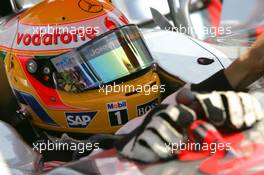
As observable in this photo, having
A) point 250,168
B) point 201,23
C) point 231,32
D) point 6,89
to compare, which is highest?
point 250,168

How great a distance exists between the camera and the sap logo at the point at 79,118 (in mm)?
1179

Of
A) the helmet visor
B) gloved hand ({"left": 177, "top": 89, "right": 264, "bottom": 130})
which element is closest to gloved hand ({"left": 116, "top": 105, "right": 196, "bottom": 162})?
gloved hand ({"left": 177, "top": 89, "right": 264, "bottom": 130})

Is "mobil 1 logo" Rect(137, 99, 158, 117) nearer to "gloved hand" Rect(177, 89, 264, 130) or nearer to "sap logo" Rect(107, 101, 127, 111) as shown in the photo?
"sap logo" Rect(107, 101, 127, 111)

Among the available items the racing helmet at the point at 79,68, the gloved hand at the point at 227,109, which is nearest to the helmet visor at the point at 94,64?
the racing helmet at the point at 79,68

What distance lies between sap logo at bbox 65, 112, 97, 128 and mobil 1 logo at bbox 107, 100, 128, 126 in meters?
0.04

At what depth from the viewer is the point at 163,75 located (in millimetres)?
1330

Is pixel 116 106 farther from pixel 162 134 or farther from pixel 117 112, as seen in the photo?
pixel 162 134

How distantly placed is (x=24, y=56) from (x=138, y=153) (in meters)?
0.57

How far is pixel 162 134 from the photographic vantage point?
0.70m

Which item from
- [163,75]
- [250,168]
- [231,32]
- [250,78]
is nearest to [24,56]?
[163,75]

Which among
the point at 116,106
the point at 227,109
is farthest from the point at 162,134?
the point at 116,106

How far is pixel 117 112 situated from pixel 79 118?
9cm

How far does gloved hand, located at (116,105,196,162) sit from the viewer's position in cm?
69

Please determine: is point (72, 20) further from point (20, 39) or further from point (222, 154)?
point (222, 154)
